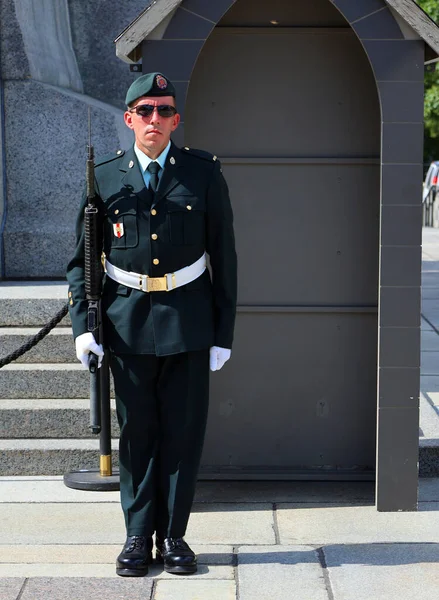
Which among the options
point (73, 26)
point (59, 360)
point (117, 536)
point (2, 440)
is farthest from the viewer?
point (73, 26)

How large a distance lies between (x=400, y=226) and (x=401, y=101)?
0.56 meters

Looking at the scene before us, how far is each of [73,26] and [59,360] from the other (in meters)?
3.38

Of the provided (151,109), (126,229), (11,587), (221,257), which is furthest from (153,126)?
(11,587)

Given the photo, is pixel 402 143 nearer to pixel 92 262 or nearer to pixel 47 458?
pixel 92 262

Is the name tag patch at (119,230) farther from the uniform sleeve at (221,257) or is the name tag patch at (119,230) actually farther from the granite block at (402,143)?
the granite block at (402,143)

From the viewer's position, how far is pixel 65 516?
17.9 ft

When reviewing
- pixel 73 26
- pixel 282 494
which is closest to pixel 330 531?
pixel 282 494

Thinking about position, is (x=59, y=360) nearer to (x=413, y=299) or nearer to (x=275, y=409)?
(x=275, y=409)

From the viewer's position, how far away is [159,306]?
456cm

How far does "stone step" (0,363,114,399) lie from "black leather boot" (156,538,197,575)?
6.40 ft

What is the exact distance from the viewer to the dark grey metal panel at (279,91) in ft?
18.4

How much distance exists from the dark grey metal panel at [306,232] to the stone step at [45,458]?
3.92ft

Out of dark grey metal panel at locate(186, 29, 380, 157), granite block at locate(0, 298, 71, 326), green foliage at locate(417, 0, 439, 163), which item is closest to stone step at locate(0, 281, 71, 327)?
granite block at locate(0, 298, 71, 326)

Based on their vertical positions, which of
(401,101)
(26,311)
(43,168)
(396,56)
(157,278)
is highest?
(396,56)
